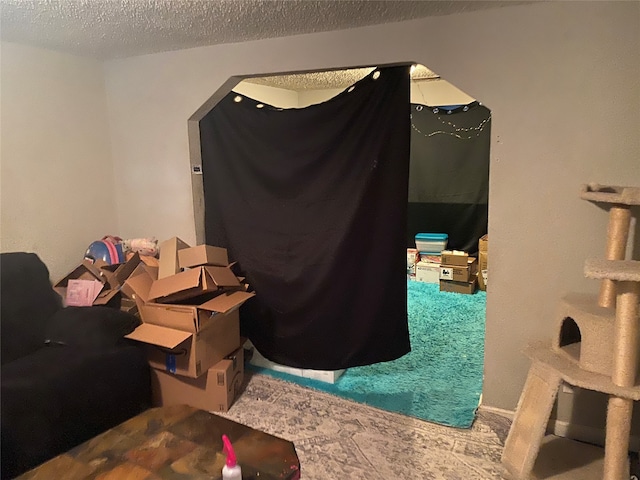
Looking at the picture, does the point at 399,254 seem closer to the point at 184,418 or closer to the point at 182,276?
the point at 182,276

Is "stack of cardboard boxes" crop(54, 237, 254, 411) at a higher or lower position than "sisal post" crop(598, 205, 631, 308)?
lower

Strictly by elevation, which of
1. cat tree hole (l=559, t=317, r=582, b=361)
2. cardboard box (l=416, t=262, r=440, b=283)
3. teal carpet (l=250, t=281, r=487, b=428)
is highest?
cat tree hole (l=559, t=317, r=582, b=361)

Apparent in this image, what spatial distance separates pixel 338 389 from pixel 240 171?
4.82ft

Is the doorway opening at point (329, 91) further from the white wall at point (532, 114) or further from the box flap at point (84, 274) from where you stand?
the box flap at point (84, 274)

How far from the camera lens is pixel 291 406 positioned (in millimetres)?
2643

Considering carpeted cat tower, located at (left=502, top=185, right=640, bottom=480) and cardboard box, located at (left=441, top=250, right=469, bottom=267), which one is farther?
cardboard box, located at (left=441, top=250, right=469, bottom=267)

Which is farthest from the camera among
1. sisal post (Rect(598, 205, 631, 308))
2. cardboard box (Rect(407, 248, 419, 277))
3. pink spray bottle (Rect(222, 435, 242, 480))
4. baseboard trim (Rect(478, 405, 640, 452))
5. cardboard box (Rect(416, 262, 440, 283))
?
cardboard box (Rect(407, 248, 419, 277))

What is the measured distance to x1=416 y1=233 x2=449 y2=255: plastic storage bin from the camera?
16.2 feet

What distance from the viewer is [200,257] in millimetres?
2750

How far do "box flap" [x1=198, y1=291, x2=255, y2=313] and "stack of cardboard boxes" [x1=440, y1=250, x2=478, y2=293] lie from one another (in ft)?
8.28

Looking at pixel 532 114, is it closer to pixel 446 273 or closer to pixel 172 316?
pixel 172 316

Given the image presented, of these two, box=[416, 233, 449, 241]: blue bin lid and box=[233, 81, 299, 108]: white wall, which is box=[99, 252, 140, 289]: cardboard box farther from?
box=[416, 233, 449, 241]: blue bin lid

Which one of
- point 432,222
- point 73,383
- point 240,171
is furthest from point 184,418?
point 432,222

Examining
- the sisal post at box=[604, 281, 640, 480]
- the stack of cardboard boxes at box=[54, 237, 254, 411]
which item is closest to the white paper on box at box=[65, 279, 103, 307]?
the stack of cardboard boxes at box=[54, 237, 254, 411]
